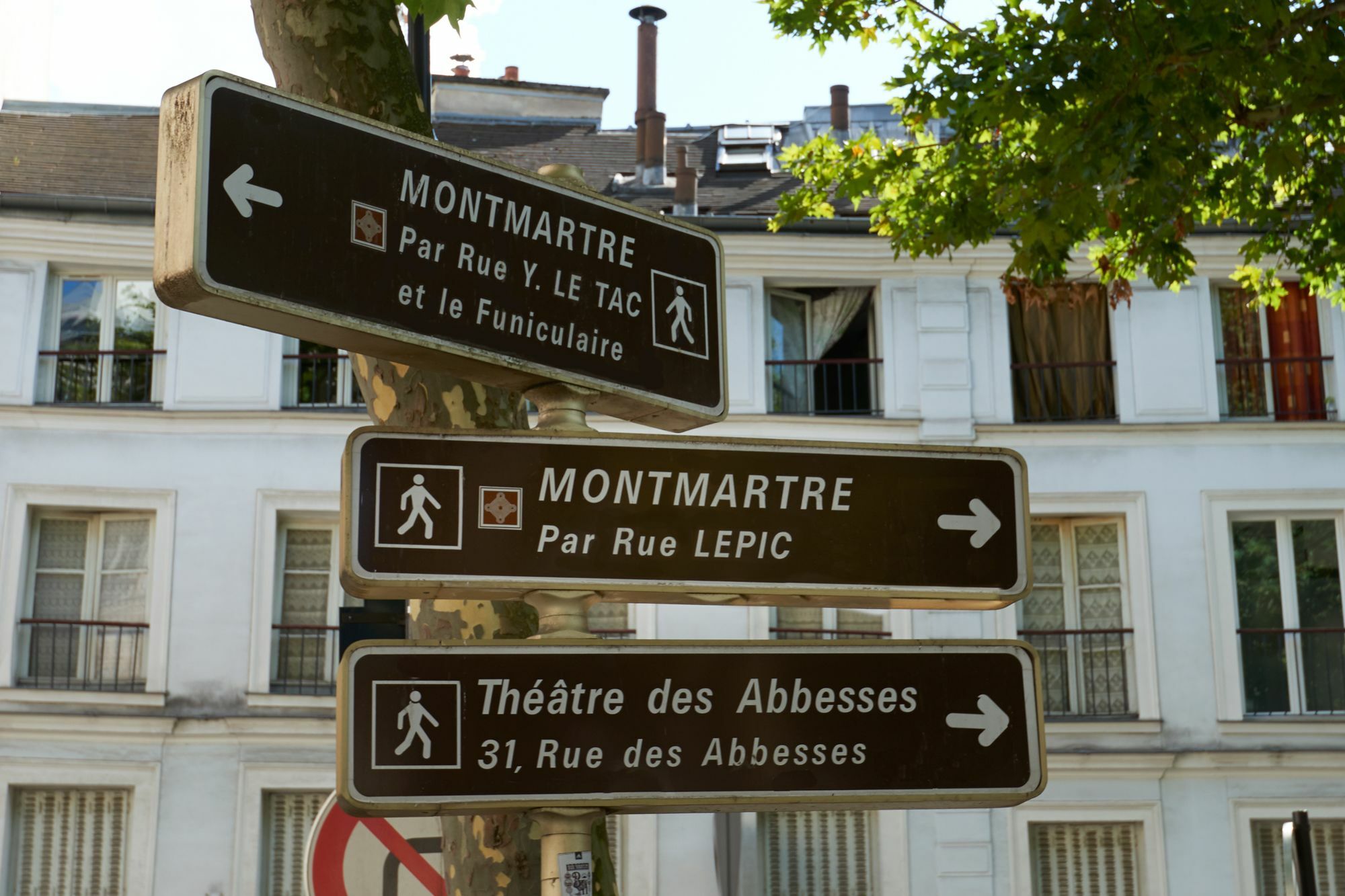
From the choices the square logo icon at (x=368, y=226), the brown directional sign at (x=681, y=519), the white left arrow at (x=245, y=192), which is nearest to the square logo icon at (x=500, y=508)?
the brown directional sign at (x=681, y=519)

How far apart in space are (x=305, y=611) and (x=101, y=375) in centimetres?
390

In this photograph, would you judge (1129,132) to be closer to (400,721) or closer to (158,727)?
(400,721)

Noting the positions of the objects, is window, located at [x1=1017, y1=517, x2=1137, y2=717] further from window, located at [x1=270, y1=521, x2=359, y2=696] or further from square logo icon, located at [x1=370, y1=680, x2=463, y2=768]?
square logo icon, located at [x1=370, y1=680, x2=463, y2=768]

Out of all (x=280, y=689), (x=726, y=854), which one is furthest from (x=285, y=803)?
(x=726, y=854)

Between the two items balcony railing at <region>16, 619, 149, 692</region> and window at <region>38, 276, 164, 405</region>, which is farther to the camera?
window at <region>38, 276, 164, 405</region>

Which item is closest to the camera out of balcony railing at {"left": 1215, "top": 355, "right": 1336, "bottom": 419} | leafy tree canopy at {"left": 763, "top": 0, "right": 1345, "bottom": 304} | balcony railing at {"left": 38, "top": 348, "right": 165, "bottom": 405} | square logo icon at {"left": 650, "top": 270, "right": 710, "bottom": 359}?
square logo icon at {"left": 650, "top": 270, "right": 710, "bottom": 359}

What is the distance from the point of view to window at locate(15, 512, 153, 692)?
59.3 feet

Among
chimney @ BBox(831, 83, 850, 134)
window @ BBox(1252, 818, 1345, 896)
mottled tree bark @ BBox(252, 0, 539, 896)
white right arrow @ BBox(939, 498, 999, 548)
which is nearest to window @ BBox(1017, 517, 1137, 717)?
window @ BBox(1252, 818, 1345, 896)

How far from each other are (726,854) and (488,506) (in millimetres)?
8099

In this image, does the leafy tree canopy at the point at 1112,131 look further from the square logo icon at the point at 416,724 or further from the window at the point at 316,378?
the window at the point at 316,378

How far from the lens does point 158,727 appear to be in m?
17.7

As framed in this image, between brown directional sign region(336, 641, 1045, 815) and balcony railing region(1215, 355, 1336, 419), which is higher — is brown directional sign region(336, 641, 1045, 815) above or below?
below

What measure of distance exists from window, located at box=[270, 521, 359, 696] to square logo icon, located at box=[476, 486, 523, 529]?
51.3ft

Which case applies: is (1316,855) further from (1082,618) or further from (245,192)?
(245,192)
